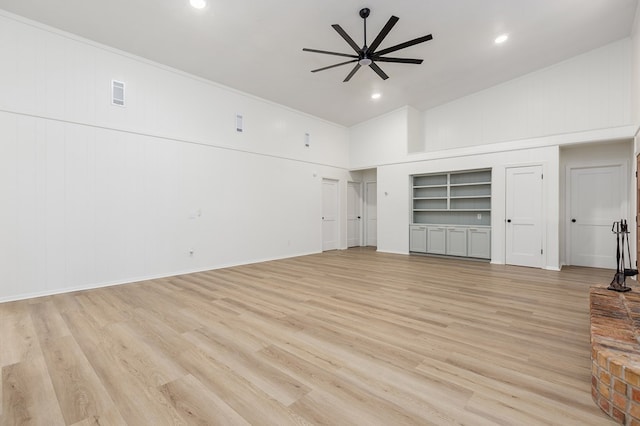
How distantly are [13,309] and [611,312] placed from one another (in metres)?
6.21

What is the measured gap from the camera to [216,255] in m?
5.97

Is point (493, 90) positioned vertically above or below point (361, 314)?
above

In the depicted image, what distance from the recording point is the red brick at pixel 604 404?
1647 mm

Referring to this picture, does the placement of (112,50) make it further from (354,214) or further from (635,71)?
(635,71)

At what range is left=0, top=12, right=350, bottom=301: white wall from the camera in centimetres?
392

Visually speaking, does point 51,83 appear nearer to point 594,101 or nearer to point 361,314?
point 361,314

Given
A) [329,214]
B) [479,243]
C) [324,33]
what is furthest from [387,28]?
[329,214]

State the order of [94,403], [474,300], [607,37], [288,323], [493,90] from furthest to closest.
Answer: [493,90] → [607,37] → [474,300] → [288,323] → [94,403]

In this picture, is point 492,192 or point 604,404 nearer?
point 604,404

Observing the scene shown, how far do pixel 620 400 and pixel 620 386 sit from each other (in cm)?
7

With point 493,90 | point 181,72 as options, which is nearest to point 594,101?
point 493,90

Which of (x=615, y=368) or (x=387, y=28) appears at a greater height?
(x=387, y=28)

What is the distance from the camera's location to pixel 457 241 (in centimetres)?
712

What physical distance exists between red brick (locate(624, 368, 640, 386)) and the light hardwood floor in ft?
0.85
